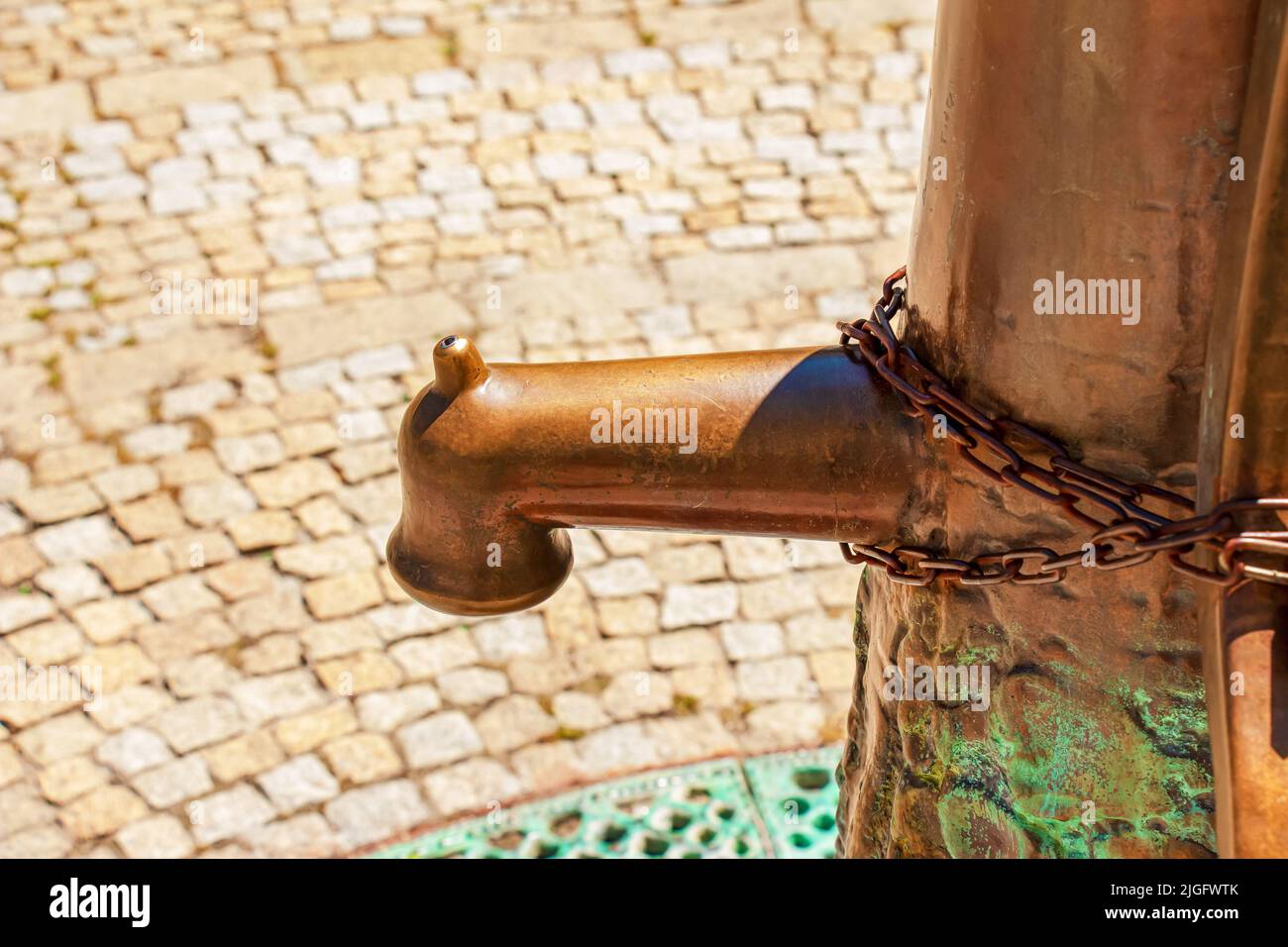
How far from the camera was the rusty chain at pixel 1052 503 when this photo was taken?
2021mm

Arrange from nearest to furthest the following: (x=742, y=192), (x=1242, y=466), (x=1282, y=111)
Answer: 1. (x=1282, y=111)
2. (x=1242, y=466)
3. (x=742, y=192)

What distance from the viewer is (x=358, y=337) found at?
709 cm

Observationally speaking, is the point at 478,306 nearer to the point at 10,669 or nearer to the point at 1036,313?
the point at 10,669

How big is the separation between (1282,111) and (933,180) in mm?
527

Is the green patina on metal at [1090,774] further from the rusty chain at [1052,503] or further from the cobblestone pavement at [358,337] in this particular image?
the cobblestone pavement at [358,337]

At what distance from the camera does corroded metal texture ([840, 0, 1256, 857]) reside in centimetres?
200

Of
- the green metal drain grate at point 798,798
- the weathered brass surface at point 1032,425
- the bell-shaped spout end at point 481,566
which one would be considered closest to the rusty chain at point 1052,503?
the weathered brass surface at point 1032,425

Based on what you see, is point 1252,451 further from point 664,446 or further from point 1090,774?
point 664,446

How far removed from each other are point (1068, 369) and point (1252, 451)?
0.27 metres

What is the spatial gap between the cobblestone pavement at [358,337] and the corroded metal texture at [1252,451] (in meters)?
3.45

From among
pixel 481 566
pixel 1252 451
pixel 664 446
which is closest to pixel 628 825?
pixel 481 566

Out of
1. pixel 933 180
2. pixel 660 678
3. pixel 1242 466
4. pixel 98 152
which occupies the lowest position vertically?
pixel 660 678

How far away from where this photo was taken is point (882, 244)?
7547mm

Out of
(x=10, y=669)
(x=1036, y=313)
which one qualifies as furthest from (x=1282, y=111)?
(x=10, y=669)
